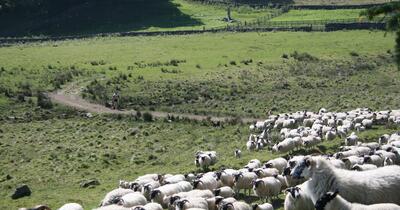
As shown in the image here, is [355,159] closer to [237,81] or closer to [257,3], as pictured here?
[237,81]

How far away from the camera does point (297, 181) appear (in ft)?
74.9

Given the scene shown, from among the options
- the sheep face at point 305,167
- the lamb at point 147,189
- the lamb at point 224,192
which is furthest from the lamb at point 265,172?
the sheep face at point 305,167

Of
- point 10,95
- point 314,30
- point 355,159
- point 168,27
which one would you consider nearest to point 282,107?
point 10,95

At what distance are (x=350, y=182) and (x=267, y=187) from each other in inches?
230

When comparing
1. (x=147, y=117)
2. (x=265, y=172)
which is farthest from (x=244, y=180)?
(x=147, y=117)

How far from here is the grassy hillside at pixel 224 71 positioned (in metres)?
55.6

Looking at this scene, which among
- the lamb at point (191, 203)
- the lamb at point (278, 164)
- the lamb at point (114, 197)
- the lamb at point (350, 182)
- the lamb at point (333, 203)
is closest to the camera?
the lamb at point (333, 203)

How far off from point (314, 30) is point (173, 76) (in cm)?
3741

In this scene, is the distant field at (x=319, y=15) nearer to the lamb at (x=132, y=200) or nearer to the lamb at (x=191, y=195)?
the lamb at (x=191, y=195)

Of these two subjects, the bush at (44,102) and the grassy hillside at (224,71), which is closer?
the bush at (44,102)

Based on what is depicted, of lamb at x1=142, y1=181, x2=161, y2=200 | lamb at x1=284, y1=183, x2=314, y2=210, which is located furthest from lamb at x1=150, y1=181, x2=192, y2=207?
lamb at x1=284, y1=183, x2=314, y2=210

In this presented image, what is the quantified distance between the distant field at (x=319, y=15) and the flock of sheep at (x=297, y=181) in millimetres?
72140

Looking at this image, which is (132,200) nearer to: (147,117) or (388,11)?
(388,11)

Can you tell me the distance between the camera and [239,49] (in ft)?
267
